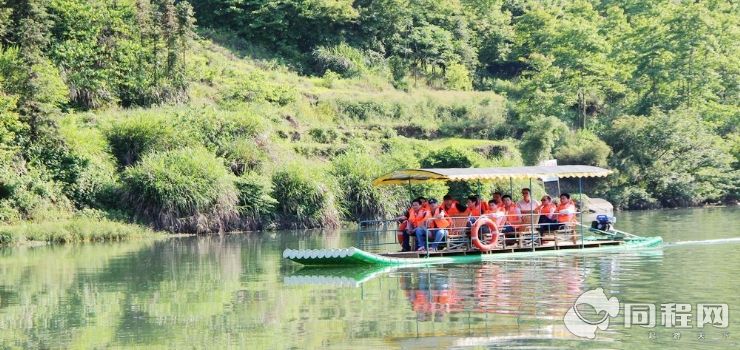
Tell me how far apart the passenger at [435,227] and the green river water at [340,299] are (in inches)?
57.2

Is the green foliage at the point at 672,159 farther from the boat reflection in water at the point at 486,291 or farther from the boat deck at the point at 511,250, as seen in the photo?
the boat reflection in water at the point at 486,291

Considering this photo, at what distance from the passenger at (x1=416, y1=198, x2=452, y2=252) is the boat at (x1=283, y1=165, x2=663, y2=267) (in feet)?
0.61

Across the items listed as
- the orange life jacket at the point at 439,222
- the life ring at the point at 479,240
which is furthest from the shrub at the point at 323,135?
the life ring at the point at 479,240

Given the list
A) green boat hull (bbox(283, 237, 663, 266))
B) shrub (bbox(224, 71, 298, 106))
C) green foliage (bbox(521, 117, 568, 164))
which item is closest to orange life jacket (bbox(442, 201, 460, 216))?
green boat hull (bbox(283, 237, 663, 266))

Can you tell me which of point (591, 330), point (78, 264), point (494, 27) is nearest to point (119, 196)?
point (78, 264)

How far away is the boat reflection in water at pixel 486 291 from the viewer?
57.4 feet

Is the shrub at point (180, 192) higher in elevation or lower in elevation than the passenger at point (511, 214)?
higher

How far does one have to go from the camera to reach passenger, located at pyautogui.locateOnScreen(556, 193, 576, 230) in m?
30.9

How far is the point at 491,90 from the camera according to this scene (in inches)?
3034

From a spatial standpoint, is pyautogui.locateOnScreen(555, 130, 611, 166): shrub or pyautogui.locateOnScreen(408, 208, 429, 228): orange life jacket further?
pyautogui.locateOnScreen(555, 130, 611, 166): shrub

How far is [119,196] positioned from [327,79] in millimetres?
25432

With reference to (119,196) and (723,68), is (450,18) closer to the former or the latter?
(723,68)

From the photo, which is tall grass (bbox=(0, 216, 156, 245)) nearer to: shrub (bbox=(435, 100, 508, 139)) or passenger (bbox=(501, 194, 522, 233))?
passenger (bbox=(501, 194, 522, 233))

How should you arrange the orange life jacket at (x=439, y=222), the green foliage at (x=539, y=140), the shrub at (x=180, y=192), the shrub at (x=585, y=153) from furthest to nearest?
the shrub at (x=585, y=153), the green foliage at (x=539, y=140), the shrub at (x=180, y=192), the orange life jacket at (x=439, y=222)
